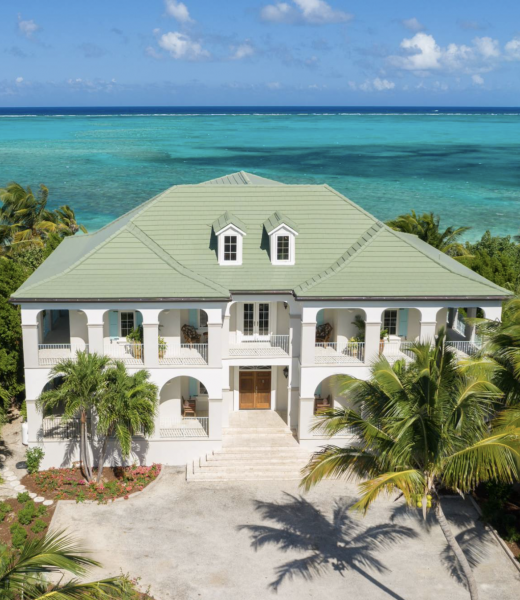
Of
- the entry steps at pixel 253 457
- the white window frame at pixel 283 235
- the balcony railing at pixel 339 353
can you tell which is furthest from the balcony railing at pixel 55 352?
the balcony railing at pixel 339 353

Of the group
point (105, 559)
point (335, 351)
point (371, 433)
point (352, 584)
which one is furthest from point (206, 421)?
point (371, 433)

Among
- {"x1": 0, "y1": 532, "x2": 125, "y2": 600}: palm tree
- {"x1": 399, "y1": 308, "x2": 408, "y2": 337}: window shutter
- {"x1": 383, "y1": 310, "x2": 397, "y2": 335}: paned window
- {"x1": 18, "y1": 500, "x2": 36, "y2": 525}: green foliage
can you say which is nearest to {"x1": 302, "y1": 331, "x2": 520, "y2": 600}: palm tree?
{"x1": 0, "y1": 532, "x2": 125, "y2": 600}: palm tree

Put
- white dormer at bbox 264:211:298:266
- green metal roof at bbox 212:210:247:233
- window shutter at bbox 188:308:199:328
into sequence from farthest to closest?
1. window shutter at bbox 188:308:199:328
2. white dormer at bbox 264:211:298:266
3. green metal roof at bbox 212:210:247:233

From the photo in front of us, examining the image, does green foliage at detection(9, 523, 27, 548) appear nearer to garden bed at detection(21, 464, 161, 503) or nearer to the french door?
garden bed at detection(21, 464, 161, 503)

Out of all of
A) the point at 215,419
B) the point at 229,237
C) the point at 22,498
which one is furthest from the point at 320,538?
the point at 229,237

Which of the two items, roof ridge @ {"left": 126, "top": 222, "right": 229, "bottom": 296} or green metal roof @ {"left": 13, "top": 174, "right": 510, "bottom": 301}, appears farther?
roof ridge @ {"left": 126, "top": 222, "right": 229, "bottom": 296}

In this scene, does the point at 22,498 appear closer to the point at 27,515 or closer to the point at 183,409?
the point at 27,515

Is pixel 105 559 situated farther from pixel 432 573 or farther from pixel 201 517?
pixel 432 573
